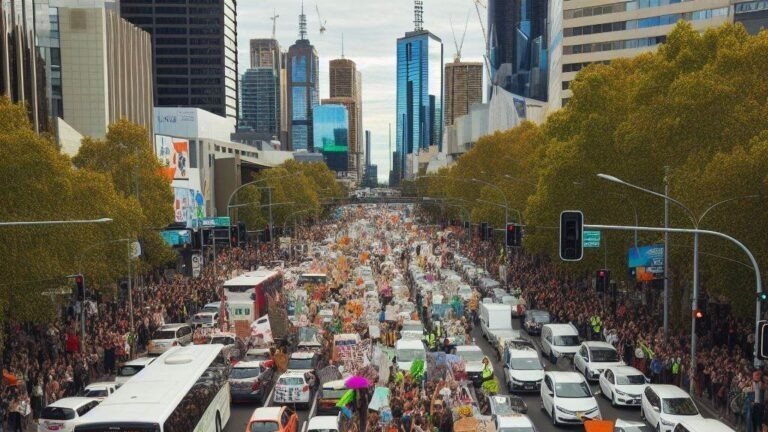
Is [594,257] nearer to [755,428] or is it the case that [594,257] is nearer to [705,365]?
[705,365]

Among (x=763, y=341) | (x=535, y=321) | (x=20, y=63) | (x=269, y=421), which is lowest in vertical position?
(x=535, y=321)

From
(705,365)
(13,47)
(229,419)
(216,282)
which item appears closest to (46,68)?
(13,47)

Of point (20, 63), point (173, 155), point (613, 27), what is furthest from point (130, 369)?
point (613, 27)

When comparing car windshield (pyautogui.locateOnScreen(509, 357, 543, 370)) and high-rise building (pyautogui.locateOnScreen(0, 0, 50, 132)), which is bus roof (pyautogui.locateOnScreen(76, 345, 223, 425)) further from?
high-rise building (pyautogui.locateOnScreen(0, 0, 50, 132))

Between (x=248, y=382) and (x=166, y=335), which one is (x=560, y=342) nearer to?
(x=248, y=382)

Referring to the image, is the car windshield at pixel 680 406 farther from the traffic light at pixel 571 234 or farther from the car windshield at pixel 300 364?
the car windshield at pixel 300 364

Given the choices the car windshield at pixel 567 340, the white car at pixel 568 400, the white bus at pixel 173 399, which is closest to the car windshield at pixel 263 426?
the white bus at pixel 173 399

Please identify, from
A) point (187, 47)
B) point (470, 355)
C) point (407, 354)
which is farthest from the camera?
point (187, 47)

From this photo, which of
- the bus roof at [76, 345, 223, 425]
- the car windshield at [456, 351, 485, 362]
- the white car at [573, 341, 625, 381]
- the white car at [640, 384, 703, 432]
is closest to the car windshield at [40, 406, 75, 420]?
the bus roof at [76, 345, 223, 425]
